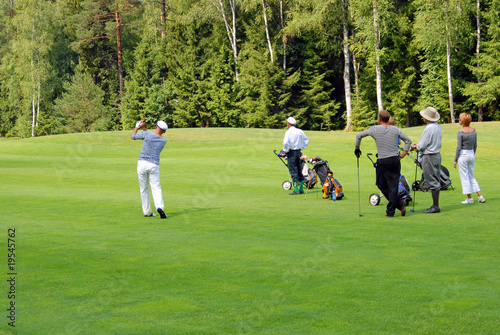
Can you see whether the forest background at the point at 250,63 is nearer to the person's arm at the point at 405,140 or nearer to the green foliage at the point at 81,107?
the green foliage at the point at 81,107

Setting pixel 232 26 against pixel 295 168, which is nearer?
pixel 295 168

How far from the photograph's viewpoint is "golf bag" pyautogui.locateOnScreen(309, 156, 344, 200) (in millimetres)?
15680

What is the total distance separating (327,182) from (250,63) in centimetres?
4580

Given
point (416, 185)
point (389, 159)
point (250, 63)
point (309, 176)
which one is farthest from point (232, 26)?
point (389, 159)

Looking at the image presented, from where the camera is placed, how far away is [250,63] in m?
60.2

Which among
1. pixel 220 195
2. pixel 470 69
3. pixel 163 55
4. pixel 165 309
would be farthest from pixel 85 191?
pixel 163 55

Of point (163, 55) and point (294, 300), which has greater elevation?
point (163, 55)

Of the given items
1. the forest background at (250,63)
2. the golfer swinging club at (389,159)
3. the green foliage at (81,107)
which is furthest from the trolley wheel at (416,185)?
the green foliage at (81,107)

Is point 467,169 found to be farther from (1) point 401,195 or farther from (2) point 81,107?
(2) point 81,107

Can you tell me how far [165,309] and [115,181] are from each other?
16.5m

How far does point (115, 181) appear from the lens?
72.3 feet

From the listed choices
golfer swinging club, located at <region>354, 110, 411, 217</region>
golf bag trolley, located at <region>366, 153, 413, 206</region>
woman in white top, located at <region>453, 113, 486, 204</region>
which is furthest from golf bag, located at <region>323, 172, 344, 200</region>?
golfer swinging club, located at <region>354, 110, 411, 217</region>

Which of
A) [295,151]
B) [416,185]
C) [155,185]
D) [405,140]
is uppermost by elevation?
[405,140]

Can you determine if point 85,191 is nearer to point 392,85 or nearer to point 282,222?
point 282,222
